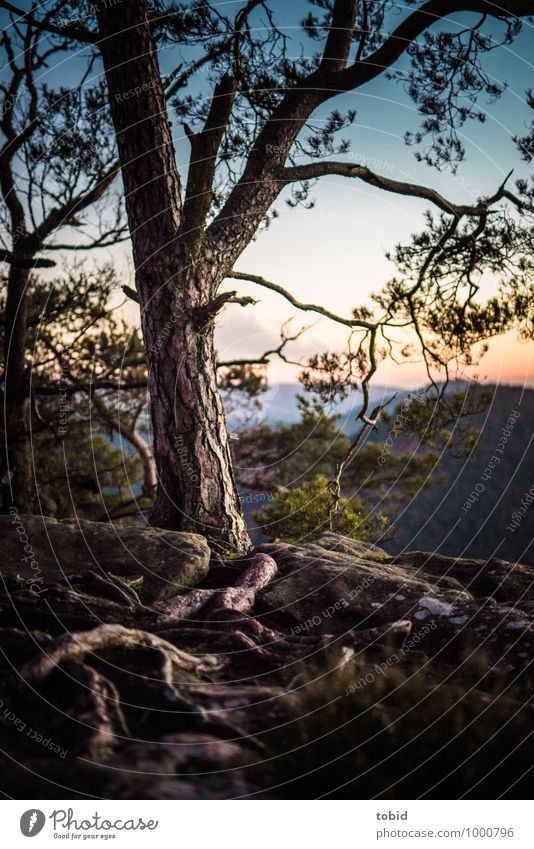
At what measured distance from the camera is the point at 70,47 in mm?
9039

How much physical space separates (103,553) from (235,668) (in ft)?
6.19

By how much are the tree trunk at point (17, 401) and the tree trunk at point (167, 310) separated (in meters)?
5.01

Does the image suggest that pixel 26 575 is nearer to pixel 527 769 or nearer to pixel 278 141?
pixel 527 769

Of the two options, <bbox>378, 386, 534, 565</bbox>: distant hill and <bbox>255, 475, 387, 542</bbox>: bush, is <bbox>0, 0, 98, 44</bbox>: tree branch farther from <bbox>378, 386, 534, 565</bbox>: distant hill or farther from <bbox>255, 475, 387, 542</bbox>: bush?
<bbox>378, 386, 534, 565</bbox>: distant hill

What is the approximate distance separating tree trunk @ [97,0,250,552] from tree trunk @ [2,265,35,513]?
5012 millimetres

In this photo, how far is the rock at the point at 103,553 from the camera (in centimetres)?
477

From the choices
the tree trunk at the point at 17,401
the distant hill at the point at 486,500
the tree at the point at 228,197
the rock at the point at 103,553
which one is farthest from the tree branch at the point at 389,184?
the distant hill at the point at 486,500

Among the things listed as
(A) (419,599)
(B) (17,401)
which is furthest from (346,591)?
(B) (17,401)

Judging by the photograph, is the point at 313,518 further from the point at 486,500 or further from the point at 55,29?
the point at 486,500

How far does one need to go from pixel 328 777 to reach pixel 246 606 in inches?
76.9

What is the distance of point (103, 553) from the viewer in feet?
16.5

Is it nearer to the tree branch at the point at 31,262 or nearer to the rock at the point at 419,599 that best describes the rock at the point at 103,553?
the rock at the point at 419,599

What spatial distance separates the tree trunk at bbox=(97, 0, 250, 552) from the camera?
6.18 m
